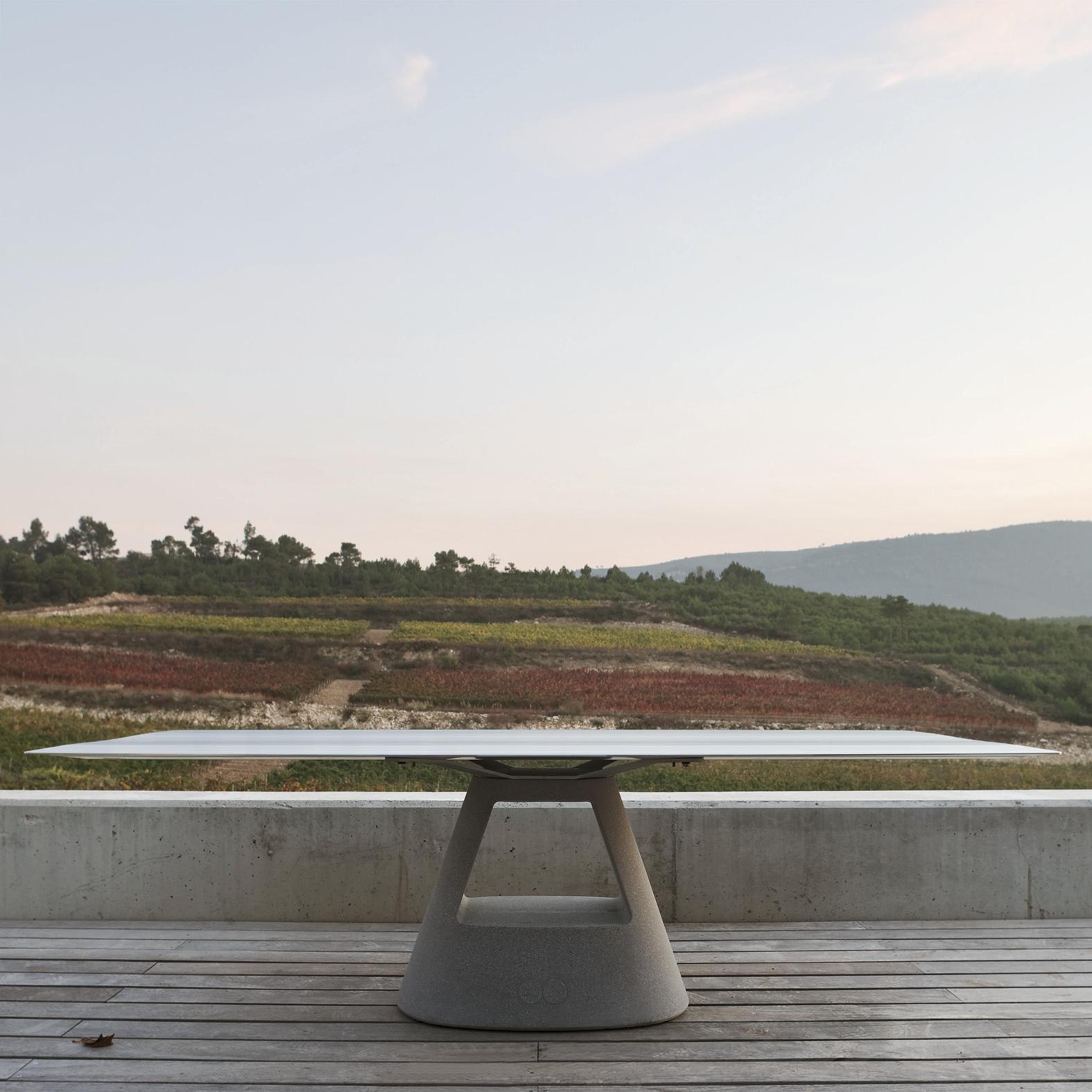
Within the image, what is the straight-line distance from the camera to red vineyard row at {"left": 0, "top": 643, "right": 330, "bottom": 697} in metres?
18.3

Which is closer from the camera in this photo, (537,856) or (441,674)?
(537,856)

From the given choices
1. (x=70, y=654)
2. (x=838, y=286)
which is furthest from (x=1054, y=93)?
(x=70, y=654)

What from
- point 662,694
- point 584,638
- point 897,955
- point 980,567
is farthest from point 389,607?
point 980,567

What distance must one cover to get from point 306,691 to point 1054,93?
551 inches

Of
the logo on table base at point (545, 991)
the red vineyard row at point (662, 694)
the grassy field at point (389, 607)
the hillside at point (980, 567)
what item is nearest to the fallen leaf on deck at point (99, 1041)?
the logo on table base at point (545, 991)

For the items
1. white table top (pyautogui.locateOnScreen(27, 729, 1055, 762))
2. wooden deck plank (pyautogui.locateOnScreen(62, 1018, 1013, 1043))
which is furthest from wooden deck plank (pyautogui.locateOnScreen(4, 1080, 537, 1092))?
white table top (pyautogui.locateOnScreen(27, 729, 1055, 762))

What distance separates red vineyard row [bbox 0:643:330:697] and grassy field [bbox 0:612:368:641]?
31.4 inches

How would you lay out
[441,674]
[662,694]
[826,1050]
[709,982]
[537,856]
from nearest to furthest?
[826,1050]
[709,982]
[537,856]
[662,694]
[441,674]

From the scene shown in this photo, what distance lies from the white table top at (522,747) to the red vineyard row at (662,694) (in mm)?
15687

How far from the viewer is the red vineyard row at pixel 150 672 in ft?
60.0

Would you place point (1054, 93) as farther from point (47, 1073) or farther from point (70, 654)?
point (70, 654)

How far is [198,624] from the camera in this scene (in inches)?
829

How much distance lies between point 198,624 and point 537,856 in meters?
18.9

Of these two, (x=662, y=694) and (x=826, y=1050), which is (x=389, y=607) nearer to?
(x=662, y=694)
